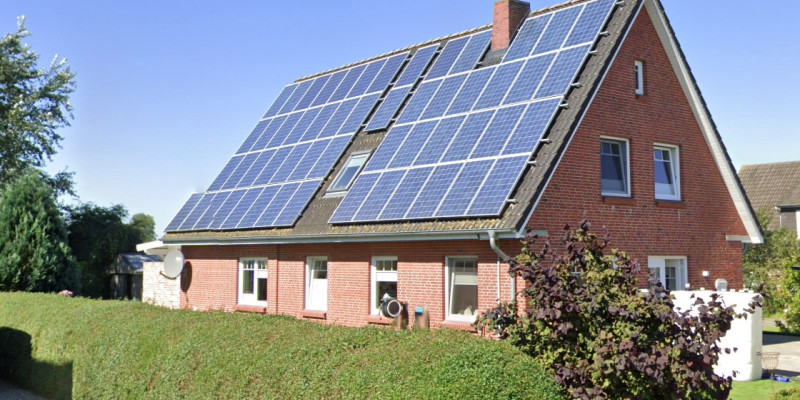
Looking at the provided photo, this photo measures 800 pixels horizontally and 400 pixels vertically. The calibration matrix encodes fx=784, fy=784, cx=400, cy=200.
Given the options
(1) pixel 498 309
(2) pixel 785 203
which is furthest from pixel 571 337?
(2) pixel 785 203

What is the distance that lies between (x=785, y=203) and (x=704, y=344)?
1700 inches

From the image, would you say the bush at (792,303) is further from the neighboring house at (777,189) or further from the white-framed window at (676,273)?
the neighboring house at (777,189)

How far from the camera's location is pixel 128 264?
4188 cm

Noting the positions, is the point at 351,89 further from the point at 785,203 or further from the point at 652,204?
the point at 785,203

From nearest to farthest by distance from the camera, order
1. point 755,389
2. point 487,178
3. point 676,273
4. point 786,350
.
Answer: point 755,389
point 487,178
point 676,273
point 786,350

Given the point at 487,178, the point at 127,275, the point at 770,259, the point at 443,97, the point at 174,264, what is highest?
the point at 443,97

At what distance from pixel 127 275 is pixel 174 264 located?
20.2m

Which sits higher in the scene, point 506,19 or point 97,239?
point 506,19

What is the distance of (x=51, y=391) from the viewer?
51.5ft

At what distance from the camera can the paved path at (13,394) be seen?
1616 cm

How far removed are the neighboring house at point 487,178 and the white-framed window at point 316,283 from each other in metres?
0.04

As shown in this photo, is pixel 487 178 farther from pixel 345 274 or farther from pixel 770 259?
pixel 770 259

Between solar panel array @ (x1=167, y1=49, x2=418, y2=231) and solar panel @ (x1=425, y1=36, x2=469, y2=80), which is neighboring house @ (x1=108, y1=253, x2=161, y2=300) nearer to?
solar panel array @ (x1=167, y1=49, x2=418, y2=231)

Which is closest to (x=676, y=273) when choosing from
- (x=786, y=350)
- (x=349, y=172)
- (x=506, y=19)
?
(x=786, y=350)
